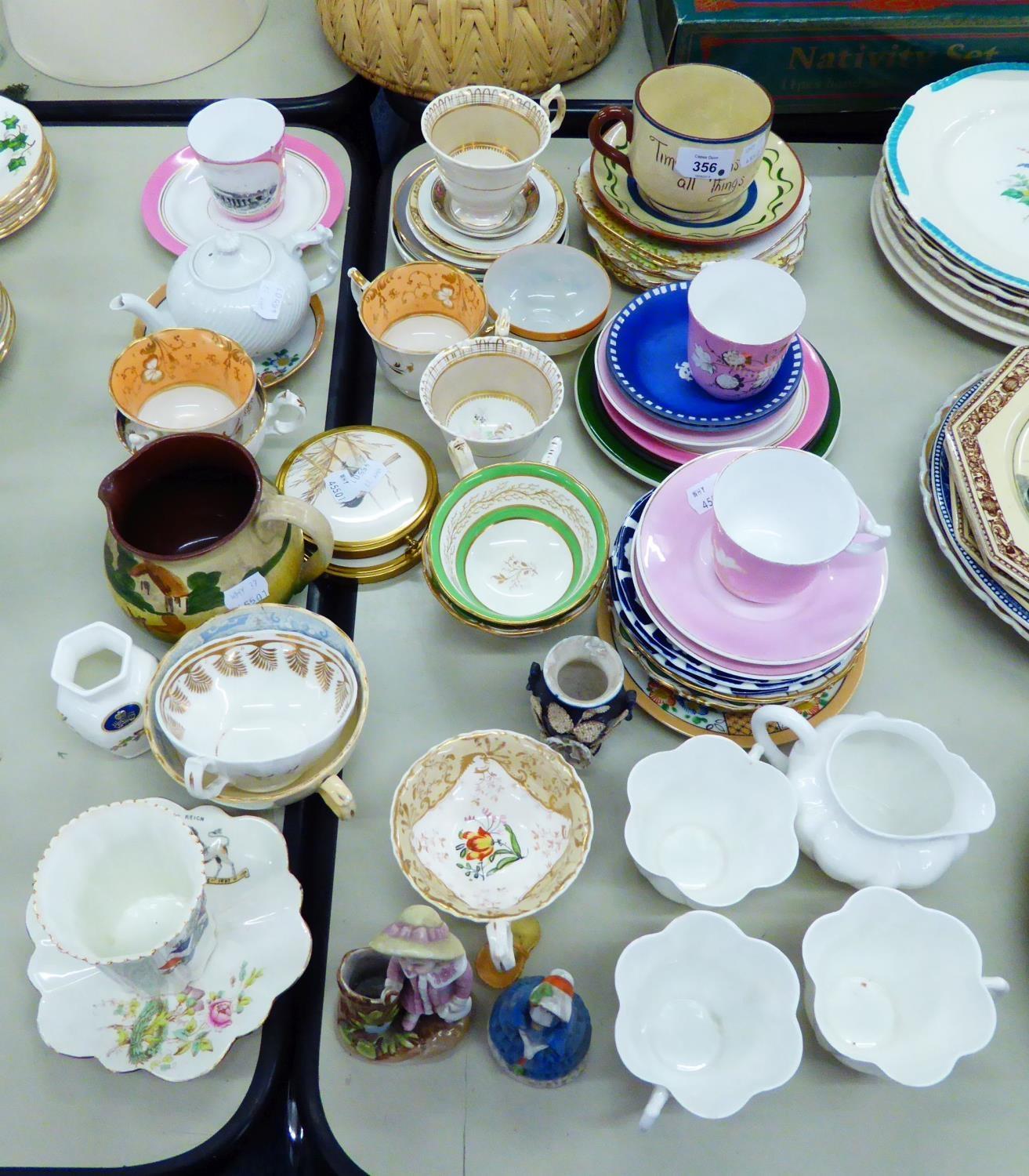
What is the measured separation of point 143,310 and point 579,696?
748 millimetres

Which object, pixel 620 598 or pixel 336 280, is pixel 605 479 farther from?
pixel 336 280

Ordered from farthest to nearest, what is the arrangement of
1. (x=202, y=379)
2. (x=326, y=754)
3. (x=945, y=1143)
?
(x=202, y=379) → (x=326, y=754) → (x=945, y=1143)

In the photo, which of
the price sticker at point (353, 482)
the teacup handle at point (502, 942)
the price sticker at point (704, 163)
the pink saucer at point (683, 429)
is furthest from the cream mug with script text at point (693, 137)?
the teacup handle at point (502, 942)

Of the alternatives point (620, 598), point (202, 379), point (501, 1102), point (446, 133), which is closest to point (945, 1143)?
point (501, 1102)

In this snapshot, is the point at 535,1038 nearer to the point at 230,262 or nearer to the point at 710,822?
the point at 710,822

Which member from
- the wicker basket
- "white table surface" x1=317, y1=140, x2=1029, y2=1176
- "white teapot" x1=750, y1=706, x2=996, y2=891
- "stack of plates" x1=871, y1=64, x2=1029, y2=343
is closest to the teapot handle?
"white teapot" x1=750, y1=706, x2=996, y2=891

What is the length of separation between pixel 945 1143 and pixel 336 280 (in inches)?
51.2

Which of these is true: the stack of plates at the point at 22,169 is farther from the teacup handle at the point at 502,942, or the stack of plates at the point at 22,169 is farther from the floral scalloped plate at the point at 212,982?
the teacup handle at the point at 502,942

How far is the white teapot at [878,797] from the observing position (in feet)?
3.03

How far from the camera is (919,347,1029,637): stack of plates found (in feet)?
3.58

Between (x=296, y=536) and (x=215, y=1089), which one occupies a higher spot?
(x=296, y=536)

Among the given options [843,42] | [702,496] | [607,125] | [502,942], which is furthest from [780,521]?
[843,42]

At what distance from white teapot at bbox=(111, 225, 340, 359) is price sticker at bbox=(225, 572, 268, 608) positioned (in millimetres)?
381

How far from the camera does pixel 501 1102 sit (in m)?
0.88
